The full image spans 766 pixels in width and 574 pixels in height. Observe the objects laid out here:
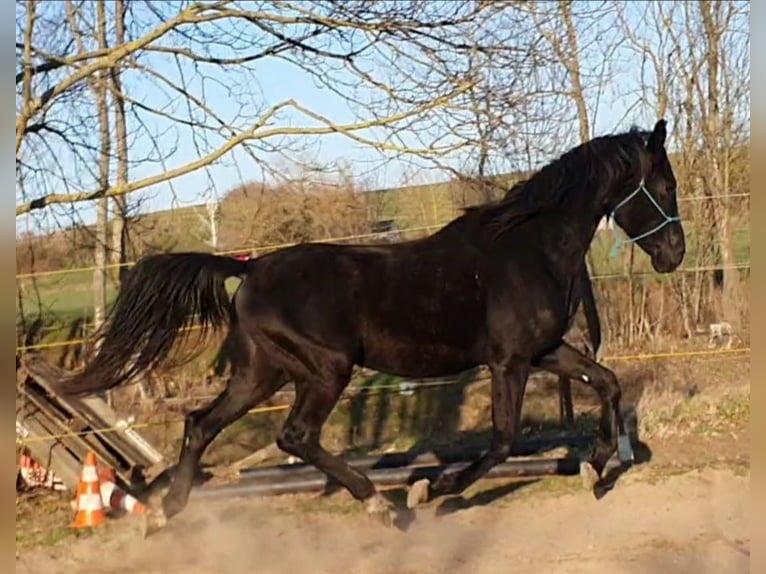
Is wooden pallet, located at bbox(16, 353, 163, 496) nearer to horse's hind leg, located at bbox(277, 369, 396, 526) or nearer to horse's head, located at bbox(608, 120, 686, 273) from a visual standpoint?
horse's hind leg, located at bbox(277, 369, 396, 526)

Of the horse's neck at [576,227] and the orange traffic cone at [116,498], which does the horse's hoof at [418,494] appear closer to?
the horse's neck at [576,227]

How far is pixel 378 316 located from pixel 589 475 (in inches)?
62.5

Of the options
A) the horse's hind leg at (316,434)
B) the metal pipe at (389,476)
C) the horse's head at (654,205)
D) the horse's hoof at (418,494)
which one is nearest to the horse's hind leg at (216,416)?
the horse's hind leg at (316,434)

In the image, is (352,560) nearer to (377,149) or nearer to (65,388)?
(65,388)

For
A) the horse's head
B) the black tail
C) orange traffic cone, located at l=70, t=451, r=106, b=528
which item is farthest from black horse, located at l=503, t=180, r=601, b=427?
orange traffic cone, located at l=70, t=451, r=106, b=528

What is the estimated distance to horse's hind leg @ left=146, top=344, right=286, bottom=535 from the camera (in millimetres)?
5453

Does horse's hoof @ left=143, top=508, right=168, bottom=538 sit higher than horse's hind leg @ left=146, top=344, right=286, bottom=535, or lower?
lower

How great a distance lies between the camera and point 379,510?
536cm

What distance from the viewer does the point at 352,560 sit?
5.05 m

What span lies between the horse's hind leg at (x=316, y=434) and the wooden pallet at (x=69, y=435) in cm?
184

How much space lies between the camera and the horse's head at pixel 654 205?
584 cm

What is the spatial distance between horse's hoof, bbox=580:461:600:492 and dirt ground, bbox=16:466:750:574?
0.10 meters

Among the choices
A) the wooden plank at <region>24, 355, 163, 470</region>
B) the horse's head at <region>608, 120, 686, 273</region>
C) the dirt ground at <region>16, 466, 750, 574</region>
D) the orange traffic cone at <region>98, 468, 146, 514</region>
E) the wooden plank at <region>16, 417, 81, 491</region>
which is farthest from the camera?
the wooden plank at <region>24, 355, 163, 470</region>

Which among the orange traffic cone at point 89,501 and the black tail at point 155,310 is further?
the orange traffic cone at point 89,501
